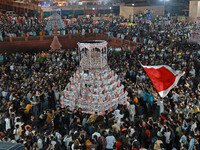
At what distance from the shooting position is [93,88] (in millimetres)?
14844

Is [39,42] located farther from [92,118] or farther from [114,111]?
[114,111]

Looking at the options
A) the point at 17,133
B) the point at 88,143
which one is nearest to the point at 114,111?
the point at 88,143

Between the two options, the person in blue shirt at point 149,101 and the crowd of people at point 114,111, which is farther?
the person in blue shirt at point 149,101

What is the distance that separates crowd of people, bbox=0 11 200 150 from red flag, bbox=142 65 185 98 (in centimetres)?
156

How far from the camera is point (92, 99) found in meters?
14.9

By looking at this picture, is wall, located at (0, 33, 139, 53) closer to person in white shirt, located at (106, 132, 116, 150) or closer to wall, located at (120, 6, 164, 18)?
wall, located at (120, 6, 164, 18)

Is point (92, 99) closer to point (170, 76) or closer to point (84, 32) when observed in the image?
point (170, 76)

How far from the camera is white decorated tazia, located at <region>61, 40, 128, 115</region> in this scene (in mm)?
14812

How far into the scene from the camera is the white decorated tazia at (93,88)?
14812 mm

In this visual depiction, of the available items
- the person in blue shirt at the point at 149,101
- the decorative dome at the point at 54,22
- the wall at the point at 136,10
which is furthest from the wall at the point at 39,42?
the person in blue shirt at the point at 149,101

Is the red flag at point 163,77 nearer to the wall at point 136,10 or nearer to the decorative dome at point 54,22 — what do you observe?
the decorative dome at point 54,22

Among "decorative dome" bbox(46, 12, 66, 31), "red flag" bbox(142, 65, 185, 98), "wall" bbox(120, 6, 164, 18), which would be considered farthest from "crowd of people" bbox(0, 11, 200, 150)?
"wall" bbox(120, 6, 164, 18)

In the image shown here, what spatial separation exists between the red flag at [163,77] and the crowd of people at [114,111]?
61.6 inches

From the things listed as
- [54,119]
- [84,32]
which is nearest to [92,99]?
[54,119]
